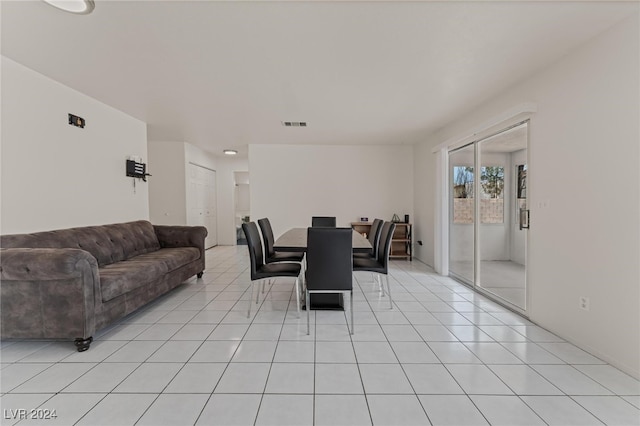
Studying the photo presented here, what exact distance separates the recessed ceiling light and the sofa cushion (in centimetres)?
200

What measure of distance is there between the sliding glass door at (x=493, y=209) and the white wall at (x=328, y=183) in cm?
133

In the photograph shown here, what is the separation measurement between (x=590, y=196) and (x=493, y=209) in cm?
311

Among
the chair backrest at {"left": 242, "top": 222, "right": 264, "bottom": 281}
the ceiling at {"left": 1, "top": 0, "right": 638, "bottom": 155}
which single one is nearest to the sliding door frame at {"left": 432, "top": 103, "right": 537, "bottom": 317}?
the ceiling at {"left": 1, "top": 0, "right": 638, "bottom": 155}

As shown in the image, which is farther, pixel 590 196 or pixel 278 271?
pixel 278 271

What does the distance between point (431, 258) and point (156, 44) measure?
16.5 ft

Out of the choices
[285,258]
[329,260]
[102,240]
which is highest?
[102,240]

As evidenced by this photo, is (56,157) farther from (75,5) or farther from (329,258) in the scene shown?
(329,258)

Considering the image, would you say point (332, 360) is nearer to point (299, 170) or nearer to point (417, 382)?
point (417, 382)

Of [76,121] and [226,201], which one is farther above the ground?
[76,121]

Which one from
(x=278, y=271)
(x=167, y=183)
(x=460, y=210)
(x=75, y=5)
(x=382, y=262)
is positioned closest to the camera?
(x=75, y=5)

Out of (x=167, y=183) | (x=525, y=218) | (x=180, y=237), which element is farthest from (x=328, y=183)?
(x=525, y=218)

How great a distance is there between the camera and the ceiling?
1.88m

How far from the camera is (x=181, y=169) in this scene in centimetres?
596

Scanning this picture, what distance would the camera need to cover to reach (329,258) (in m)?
2.68
